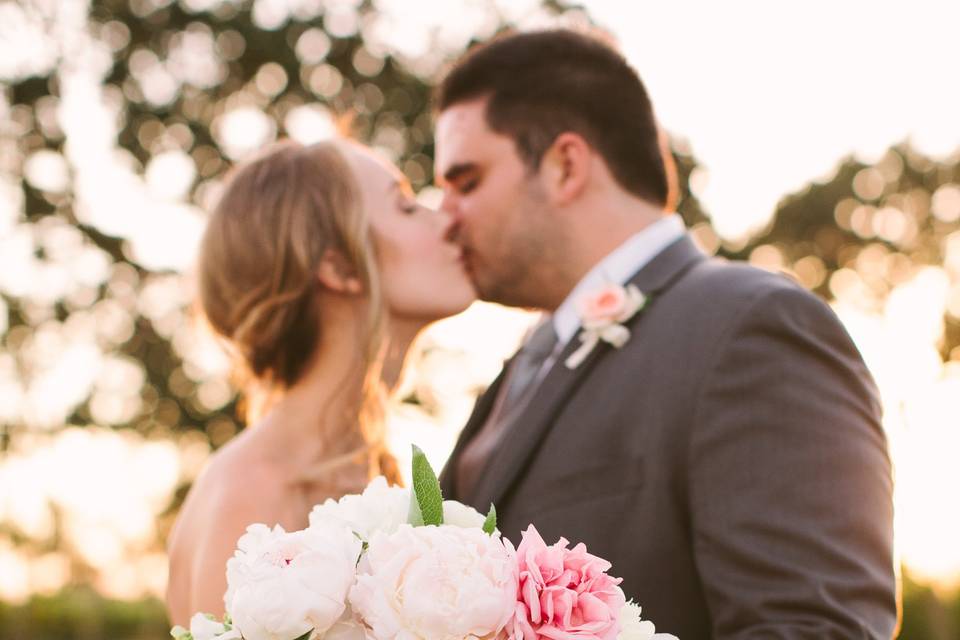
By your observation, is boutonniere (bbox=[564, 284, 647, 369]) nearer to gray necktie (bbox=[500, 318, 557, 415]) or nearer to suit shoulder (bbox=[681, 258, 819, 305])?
suit shoulder (bbox=[681, 258, 819, 305])

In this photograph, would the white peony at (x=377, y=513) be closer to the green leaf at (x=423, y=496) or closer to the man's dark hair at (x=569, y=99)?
the green leaf at (x=423, y=496)

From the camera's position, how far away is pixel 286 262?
14.6 feet

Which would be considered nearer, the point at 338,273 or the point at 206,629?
the point at 206,629

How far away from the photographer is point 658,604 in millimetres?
3160

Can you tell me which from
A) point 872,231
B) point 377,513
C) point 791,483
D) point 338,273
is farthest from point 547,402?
point 872,231

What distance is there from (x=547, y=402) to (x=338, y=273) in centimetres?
127

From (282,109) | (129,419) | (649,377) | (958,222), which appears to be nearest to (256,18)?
(282,109)

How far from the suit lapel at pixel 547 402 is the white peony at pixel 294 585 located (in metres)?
1.50

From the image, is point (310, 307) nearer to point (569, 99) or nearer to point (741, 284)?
point (569, 99)

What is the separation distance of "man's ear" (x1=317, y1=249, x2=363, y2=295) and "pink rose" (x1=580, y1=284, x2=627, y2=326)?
1.13 meters

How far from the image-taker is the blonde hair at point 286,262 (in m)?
4.45

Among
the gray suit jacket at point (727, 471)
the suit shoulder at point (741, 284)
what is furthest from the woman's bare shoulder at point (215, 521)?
the suit shoulder at point (741, 284)

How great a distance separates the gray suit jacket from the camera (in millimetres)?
2900

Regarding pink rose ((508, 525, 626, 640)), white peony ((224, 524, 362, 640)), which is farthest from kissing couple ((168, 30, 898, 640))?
white peony ((224, 524, 362, 640))
